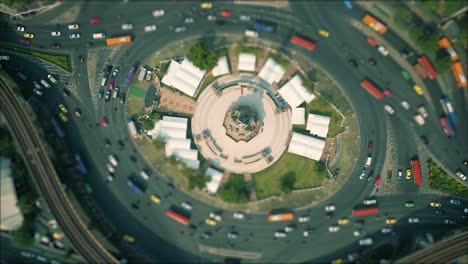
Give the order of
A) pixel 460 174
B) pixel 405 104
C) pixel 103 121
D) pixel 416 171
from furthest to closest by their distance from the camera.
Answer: pixel 103 121
pixel 460 174
pixel 416 171
pixel 405 104

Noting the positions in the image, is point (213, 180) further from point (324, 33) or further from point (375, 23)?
point (375, 23)

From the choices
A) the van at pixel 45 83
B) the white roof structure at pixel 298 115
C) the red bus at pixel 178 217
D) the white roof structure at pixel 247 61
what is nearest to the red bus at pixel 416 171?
the white roof structure at pixel 298 115

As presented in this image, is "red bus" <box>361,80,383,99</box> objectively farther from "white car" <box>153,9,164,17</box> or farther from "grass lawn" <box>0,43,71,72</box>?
"grass lawn" <box>0,43,71,72</box>

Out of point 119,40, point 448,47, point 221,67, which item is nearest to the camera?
point 448,47

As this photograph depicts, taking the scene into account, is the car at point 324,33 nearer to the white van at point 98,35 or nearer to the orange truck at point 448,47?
the orange truck at point 448,47

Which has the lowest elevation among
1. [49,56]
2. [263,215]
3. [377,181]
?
[263,215]

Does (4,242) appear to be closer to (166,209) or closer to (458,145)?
(166,209)

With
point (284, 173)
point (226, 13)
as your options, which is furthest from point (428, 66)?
point (226, 13)
